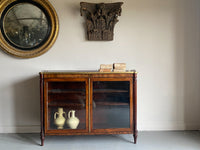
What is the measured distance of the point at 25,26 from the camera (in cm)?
274

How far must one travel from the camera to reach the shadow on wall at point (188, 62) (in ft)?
9.37

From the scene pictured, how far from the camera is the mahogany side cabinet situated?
7.88 feet

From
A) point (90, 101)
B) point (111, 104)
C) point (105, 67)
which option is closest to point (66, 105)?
point (90, 101)

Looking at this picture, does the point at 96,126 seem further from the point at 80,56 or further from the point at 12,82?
the point at 12,82

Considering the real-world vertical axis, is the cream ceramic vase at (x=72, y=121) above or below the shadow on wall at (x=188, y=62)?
below

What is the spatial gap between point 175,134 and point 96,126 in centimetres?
112

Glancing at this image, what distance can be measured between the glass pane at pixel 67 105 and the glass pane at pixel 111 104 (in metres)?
0.16

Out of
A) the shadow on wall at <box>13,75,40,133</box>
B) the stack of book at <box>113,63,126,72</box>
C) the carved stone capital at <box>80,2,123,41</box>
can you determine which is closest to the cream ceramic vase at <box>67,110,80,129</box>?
the shadow on wall at <box>13,75,40,133</box>

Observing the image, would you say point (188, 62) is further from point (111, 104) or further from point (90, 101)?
point (90, 101)

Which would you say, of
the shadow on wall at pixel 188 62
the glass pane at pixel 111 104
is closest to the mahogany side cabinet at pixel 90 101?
the glass pane at pixel 111 104

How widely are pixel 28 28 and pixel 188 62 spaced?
7.46ft

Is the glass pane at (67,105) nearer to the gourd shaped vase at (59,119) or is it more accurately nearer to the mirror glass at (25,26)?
the gourd shaped vase at (59,119)

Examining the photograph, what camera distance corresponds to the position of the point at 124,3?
2816 mm

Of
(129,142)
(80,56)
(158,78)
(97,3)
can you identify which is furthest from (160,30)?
(129,142)
